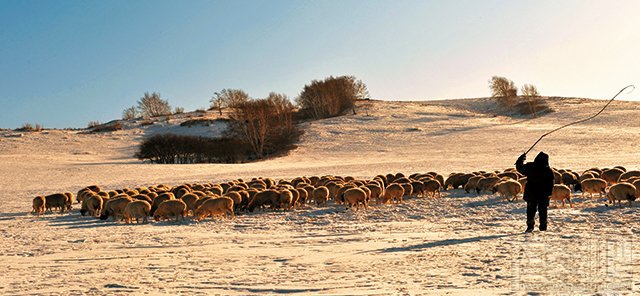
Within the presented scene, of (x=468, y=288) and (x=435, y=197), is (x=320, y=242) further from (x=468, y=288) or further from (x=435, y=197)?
(x=435, y=197)

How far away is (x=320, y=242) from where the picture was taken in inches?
495

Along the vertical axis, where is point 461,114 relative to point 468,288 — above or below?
above

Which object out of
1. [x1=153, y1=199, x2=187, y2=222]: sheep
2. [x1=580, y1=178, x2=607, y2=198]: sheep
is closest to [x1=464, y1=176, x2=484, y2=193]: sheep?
[x1=580, y1=178, x2=607, y2=198]: sheep

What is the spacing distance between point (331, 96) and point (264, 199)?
2765 inches

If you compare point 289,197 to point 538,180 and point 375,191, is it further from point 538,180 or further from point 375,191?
point 538,180

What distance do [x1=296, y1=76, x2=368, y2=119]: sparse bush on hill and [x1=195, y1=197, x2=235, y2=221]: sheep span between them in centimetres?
6910

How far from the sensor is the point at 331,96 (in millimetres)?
89375

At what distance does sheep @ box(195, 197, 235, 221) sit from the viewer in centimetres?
1791

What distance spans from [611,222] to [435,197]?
8944mm

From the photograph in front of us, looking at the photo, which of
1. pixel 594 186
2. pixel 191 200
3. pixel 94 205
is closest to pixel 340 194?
pixel 191 200

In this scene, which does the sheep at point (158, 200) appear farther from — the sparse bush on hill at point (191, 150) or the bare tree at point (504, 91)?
the bare tree at point (504, 91)

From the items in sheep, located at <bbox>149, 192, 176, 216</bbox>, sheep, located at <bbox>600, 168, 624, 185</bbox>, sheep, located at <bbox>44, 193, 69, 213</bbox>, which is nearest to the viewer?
sheep, located at <bbox>149, 192, 176, 216</bbox>

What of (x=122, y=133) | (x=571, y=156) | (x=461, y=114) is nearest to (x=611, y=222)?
(x=571, y=156)

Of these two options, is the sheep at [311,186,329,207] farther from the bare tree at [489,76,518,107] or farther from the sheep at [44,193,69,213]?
the bare tree at [489,76,518,107]
